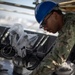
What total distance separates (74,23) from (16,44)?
1.40m

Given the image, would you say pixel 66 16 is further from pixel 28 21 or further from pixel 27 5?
pixel 28 21

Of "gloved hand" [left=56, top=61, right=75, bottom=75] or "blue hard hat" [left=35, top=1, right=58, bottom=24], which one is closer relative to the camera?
"blue hard hat" [left=35, top=1, right=58, bottom=24]

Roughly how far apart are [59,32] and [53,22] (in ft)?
0.32

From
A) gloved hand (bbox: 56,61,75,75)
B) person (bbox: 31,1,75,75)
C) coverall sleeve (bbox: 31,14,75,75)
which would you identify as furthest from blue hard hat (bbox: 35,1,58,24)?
gloved hand (bbox: 56,61,75,75)

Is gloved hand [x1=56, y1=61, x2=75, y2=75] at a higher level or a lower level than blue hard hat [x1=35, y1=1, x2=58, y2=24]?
lower

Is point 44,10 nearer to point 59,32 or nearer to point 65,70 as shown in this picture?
point 59,32

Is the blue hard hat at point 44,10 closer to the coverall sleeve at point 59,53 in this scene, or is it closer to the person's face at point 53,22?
the person's face at point 53,22

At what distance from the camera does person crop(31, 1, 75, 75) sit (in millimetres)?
1400

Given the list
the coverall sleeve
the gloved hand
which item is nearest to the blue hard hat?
the coverall sleeve

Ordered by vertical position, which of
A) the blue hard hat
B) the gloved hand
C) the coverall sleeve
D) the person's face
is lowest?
the gloved hand

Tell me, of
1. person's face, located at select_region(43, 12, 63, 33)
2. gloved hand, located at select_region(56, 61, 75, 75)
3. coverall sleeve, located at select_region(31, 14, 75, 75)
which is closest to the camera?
coverall sleeve, located at select_region(31, 14, 75, 75)

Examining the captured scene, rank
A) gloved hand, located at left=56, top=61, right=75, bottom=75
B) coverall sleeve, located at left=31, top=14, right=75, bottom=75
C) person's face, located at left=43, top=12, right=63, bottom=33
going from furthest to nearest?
gloved hand, located at left=56, top=61, right=75, bottom=75 < person's face, located at left=43, top=12, right=63, bottom=33 < coverall sleeve, located at left=31, top=14, right=75, bottom=75

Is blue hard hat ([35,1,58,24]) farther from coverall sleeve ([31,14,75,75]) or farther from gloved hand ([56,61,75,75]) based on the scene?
gloved hand ([56,61,75,75])

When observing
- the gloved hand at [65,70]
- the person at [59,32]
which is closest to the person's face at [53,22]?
the person at [59,32]
